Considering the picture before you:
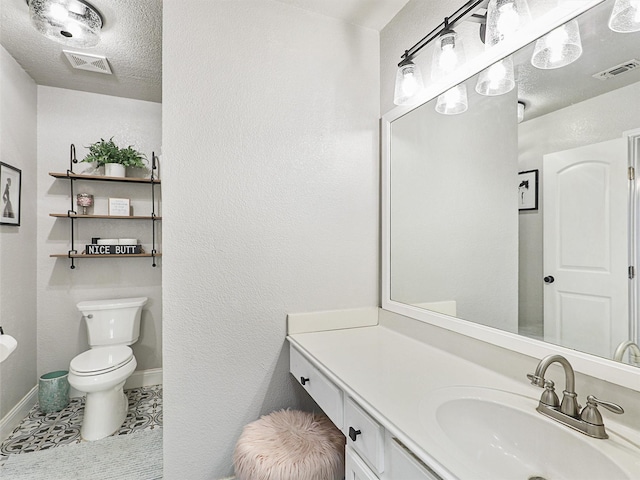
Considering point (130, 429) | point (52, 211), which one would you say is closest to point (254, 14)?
point (52, 211)

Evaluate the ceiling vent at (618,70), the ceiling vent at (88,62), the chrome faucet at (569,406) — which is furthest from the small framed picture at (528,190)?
the ceiling vent at (88,62)

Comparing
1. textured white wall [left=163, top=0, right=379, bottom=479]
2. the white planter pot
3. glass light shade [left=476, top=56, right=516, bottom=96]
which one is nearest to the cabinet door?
textured white wall [left=163, top=0, right=379, bottom=479]

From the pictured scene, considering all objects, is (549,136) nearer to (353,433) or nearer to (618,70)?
(618,70)

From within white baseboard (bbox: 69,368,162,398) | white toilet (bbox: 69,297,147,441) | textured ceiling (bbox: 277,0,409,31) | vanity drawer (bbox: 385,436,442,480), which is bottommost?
white baseboard (bbox: 69,368,162,398)

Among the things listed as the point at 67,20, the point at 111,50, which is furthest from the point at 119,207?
the point at 67,20

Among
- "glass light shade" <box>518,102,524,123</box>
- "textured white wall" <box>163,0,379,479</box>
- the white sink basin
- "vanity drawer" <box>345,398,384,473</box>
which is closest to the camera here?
the white sink basin

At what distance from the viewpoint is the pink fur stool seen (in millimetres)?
1208

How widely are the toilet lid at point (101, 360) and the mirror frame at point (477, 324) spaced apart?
1.78 meters

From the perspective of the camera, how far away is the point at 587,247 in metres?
0.99

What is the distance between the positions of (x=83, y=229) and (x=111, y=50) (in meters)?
1.37

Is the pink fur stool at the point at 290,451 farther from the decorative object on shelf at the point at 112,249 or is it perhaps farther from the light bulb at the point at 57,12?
the light bulb at the point at 57,12

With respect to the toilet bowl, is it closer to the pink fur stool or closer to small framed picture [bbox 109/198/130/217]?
small framed picture [bbox 109/198/130/217]

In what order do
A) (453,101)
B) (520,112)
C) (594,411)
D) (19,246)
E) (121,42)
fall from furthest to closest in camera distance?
(19,246) → (121,42) → (453,101) → (520,112) → (594,411)

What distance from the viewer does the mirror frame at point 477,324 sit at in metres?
0.92
